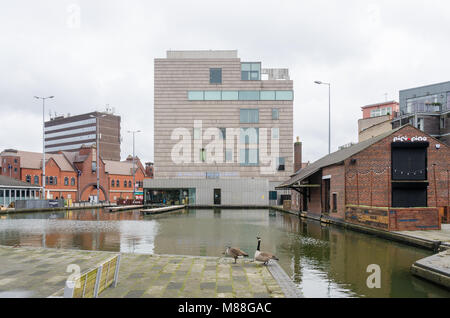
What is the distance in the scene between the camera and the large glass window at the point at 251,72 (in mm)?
65250

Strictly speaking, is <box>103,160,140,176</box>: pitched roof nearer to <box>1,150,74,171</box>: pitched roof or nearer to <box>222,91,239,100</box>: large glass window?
<box>1,150,74,171</box>: pitched roof

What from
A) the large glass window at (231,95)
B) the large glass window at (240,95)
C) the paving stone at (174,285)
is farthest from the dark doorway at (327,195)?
the large glass window at (231,95)

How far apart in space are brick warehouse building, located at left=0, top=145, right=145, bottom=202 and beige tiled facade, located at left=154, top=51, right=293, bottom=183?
20.0 meters

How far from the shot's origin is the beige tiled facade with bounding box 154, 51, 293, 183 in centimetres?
6425

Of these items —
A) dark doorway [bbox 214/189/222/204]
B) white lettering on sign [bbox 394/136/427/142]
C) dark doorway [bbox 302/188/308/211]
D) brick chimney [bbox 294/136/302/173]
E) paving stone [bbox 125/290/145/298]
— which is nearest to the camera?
paving stone [bbox 125/290/145/298]

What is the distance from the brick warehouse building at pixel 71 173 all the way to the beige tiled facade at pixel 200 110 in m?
20.0

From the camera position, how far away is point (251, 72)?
6544 centimetres

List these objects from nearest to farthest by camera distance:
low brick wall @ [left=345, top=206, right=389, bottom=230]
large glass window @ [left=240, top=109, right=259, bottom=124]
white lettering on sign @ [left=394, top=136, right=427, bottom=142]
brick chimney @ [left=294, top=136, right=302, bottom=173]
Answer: low brick wall @ [left=345, top=206, right=389, bottom=230] < white lettering on sign @ [left=394, top=136, right=427, bottom=142] < brick chimney @ [left=294, top=136, right=302, bottom=173] < large glass window @ [left=240, top=109, right=259, bottom=124]

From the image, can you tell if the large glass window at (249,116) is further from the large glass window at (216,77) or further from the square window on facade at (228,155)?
the large glass window at (216,77)

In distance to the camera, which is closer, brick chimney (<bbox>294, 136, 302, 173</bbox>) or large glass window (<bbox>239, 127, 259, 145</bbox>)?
brick chimney (<bbox>294, 136, 302, 173</bbox>)

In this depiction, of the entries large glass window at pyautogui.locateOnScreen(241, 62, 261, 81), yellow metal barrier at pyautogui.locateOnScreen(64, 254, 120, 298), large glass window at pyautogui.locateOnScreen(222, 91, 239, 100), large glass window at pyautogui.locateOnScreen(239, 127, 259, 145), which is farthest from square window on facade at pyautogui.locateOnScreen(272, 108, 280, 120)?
yellow metal barrier at pyautogui.locateOnScreen(64, 254, 120, 298)

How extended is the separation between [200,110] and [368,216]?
4590cm

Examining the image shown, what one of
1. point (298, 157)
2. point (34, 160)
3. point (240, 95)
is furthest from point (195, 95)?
point (34, 160)
